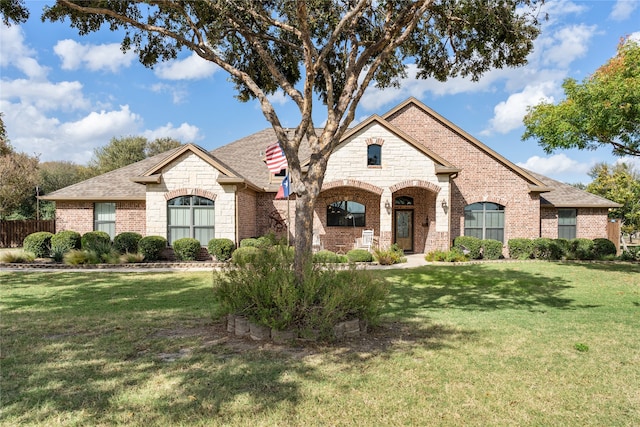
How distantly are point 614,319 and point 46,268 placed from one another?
17739 millimetres

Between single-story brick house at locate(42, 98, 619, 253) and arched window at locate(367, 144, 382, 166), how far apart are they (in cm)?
5

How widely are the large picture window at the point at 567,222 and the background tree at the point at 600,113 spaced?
5995 millimetres

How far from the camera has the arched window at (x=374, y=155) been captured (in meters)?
18.5

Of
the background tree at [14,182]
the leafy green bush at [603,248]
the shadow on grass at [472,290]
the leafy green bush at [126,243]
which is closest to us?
the shadow on grass at [472,290]

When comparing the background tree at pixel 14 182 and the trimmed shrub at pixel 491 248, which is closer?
the trimmed shrub at pixel 491 248

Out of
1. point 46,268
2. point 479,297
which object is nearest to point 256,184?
point 46,268

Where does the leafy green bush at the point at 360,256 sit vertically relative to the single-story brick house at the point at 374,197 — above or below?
below

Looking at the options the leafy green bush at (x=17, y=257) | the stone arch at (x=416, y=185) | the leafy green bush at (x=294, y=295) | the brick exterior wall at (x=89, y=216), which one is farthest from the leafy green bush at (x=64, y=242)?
the stone arch at (x=416, y=185)

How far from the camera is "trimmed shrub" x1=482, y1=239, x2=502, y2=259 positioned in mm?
18500

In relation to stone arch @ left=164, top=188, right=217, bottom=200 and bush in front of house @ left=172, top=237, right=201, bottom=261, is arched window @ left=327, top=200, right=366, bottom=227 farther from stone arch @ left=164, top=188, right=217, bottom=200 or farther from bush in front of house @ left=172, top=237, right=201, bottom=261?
bush in front of house @ left=172, top=237, right=201, bottom=261

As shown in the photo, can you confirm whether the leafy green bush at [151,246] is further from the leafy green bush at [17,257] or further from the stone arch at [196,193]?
the leafy green bush at [17,257]

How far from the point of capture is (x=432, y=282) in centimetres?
1234

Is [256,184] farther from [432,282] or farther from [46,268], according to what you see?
[432,282]

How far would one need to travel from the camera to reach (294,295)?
18.9ft
